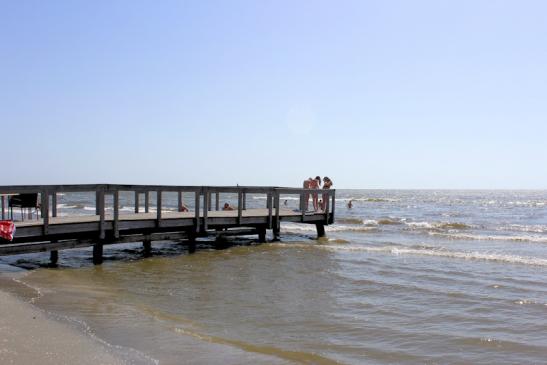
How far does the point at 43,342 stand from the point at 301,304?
14.2 ft

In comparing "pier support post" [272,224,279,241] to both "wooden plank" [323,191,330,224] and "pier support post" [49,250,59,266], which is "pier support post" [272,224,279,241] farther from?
"pier support post" [49,250,59,266]

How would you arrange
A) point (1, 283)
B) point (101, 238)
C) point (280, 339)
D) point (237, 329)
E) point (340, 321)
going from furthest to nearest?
1. point (101, 238)
2. point (1, 283)
3. point (340, 321)
4. point (237, 329)
5. point (280, 339)

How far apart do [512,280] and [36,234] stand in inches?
411

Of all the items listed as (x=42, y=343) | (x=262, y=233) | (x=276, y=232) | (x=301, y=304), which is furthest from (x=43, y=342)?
(x=276, y=232)

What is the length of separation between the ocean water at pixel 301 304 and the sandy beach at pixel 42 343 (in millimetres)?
360

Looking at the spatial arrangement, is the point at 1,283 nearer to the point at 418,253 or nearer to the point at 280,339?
the point at 280,339

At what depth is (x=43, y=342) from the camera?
5867mm

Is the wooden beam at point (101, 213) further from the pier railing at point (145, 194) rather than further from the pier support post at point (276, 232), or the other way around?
the pier support post at point (276, 232)

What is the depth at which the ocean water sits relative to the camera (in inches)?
252

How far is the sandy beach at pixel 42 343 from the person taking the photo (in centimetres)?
527

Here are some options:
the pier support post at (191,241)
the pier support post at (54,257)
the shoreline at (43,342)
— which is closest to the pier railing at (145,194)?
the pier support post at (191,241)

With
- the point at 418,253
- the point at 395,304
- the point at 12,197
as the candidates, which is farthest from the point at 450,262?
the point at 12,197

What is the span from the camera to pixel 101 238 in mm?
13016

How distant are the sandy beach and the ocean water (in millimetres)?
360
